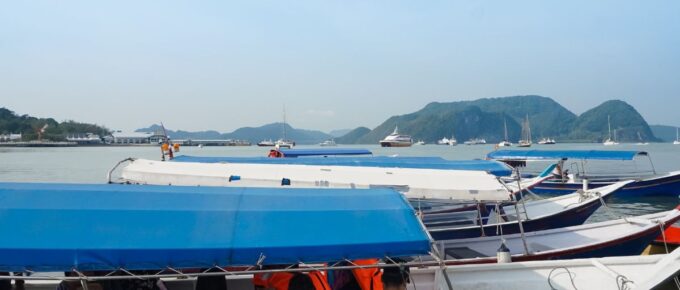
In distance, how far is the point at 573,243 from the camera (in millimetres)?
9664

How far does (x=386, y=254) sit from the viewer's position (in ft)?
14.5

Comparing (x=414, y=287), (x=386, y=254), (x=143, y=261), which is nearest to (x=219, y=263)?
(x=143, y=261)

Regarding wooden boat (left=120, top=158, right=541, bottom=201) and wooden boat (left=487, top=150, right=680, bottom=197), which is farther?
wooden boat (left=487, top=150, right=680, bottom=197)

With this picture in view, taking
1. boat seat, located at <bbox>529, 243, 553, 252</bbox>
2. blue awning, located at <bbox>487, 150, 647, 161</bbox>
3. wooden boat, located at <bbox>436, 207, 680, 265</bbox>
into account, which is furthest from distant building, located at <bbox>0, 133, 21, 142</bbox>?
boat seat, located at <bbox>529, 243, 553, 252</bbox>

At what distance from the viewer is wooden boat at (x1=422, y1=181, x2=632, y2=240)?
10.7 m

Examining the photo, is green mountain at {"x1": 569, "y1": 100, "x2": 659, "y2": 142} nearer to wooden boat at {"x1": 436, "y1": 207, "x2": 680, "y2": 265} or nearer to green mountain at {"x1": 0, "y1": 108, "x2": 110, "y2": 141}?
green mountain at {"x1": 0, "y1": 108, "x2": 110, "y2": 141}

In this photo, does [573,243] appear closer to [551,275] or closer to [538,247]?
[538,247]

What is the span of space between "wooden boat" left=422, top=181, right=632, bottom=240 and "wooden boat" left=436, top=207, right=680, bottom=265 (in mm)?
526

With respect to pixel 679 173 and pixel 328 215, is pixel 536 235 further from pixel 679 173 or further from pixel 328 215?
pixel 679 173

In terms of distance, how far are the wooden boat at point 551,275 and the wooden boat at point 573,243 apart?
151cm

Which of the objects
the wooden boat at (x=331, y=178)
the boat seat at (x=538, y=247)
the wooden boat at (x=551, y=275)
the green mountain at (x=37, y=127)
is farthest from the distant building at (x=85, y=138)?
the wooden boat at (x=551, y=275)

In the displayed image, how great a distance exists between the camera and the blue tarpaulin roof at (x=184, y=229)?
414cm

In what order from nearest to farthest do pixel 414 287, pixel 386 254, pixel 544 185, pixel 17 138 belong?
pixel 386 254 → pixel 414 287 → pixel 544 185 → pixel 17 138

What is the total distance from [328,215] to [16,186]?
385 cm
